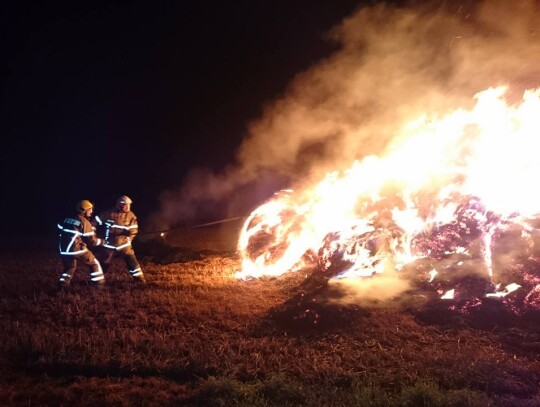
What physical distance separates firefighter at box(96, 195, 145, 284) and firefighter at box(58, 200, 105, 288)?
439mm

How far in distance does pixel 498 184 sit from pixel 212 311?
6.56 meters

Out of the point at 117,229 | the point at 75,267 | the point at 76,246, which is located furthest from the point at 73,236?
the point at 117,229

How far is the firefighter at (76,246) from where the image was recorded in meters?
9.15

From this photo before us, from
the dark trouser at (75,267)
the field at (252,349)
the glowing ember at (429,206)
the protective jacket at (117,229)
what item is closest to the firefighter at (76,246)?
the dark trouser at (75,267)

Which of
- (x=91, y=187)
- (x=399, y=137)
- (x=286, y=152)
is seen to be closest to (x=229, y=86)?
(x=91, y=187)

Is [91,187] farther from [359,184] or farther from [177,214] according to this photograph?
[359,184]

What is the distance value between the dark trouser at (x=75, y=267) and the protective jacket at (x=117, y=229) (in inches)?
24.1

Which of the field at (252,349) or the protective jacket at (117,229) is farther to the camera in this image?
the protective jacket at (117,229)

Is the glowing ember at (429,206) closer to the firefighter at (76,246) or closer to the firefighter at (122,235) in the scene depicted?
the firefighter at (122,235)

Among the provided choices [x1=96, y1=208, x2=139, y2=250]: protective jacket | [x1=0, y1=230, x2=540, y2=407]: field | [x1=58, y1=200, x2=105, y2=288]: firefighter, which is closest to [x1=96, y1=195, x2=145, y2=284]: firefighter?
[x1=96, y1=208, x2=139, y2=250]: protective jacket

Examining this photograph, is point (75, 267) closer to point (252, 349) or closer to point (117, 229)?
point (117, 229)

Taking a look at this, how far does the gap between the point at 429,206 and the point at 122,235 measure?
265 inches

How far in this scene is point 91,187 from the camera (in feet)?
92.9

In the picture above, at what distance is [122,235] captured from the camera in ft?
32.1
